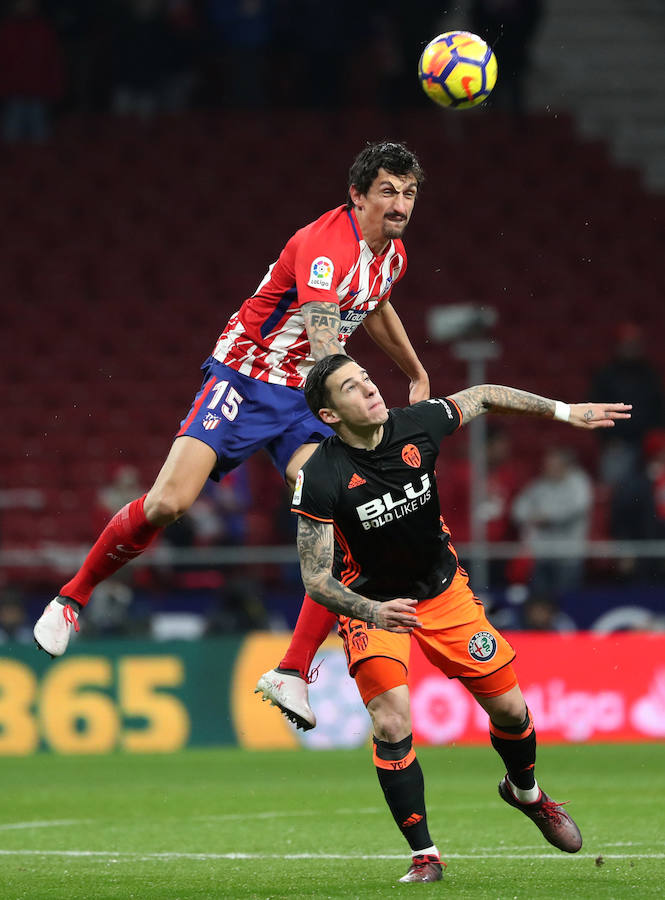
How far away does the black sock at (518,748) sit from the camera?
6.97 meters

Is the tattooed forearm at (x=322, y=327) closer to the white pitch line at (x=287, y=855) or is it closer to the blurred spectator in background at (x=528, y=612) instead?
the white pitch line at (x=287, y=855)

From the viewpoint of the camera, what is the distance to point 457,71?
25.4 feet

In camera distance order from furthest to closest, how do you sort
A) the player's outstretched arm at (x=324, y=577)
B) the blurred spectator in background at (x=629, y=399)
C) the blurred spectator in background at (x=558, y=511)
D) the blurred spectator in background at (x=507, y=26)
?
the blurred spectator in background at (x=507, y=26)
the blurred spectator in background at (x=629, y=399)
the blurred spectator in background at (x=558, y=511)
the player's outstretched arm at (x=324, y=577)

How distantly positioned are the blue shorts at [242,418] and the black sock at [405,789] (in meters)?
1.83

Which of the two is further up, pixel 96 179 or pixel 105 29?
pixel 105 29

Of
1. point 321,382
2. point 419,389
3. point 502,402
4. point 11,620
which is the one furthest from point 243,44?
point 321,382

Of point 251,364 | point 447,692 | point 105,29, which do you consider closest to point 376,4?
point 105,29

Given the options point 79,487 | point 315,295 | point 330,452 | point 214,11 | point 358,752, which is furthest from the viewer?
point 214,11

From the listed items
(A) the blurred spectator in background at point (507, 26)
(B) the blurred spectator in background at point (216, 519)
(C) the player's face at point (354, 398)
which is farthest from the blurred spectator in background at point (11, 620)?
(A) the blurred spectator in background at point (507, 26)

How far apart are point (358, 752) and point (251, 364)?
6748 millimetres

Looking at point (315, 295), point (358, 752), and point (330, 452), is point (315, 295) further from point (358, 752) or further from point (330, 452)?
point (358, 752)

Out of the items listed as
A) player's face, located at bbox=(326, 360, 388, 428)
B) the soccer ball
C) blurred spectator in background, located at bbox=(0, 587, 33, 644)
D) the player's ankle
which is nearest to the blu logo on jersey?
player's face, located at bbox=(326, 360, 388, 428)

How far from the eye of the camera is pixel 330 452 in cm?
666

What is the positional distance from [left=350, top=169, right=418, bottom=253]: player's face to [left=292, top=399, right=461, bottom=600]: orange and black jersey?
39.4 inches
